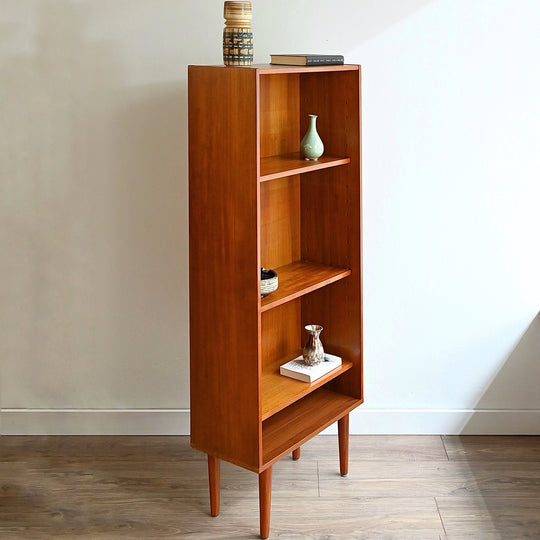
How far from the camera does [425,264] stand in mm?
3160

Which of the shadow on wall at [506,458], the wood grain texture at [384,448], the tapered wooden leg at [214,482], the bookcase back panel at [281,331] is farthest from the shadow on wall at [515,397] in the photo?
the tapered wooden leg at [214,482]

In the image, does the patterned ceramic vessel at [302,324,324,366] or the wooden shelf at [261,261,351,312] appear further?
the patterned ceramic vessel at [302,324,324,366]

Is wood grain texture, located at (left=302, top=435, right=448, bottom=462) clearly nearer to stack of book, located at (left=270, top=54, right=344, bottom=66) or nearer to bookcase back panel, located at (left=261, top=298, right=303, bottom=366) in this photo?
bookcase back panel, located at (left=261, top=298, right=303, bottom=366)

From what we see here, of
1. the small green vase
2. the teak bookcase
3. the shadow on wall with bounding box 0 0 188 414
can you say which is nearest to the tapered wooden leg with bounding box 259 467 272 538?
the teak bookcase

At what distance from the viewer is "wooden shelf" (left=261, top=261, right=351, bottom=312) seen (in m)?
2.51

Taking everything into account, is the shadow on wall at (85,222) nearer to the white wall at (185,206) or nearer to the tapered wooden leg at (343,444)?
the white wall at (185,206)

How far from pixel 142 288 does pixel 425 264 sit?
111 cm

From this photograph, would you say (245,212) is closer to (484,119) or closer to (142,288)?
(142,288)

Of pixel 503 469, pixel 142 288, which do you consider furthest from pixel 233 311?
pixel 503 469

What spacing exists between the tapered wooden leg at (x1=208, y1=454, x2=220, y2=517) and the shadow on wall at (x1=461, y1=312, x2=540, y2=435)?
1131 millimetres

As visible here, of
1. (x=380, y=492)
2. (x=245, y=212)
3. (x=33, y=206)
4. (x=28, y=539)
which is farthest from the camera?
(x=33, y=206)

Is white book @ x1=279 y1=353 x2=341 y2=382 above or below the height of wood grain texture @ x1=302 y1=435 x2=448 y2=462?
above

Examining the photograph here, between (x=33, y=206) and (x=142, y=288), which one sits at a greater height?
(x=33, y=206)

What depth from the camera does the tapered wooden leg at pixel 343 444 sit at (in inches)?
114
